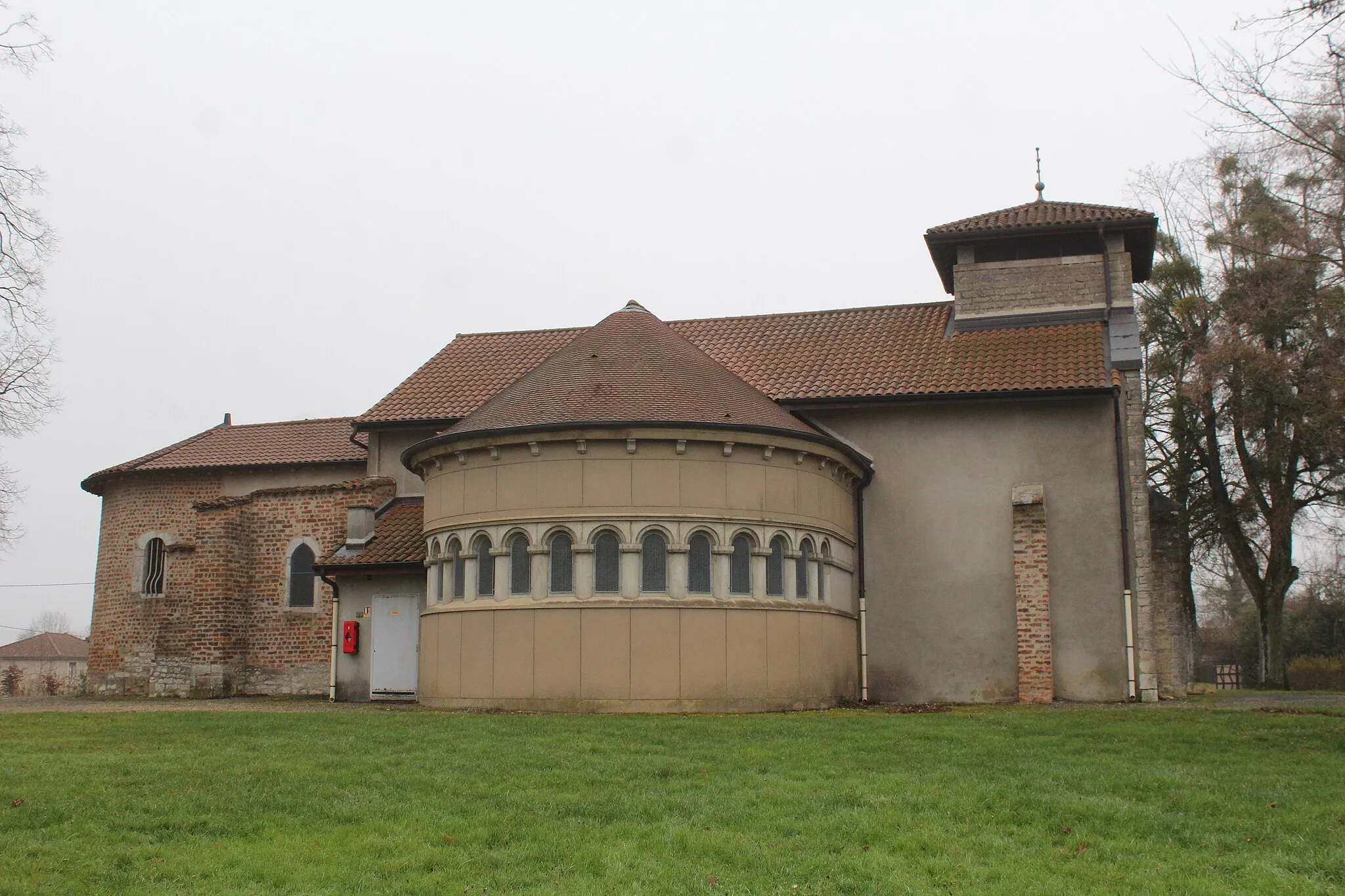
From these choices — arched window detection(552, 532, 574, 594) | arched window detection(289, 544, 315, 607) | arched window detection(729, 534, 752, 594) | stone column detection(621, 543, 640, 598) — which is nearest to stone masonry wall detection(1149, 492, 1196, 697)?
arched window detection(729, 534, 752, 594)

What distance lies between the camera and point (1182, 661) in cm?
3056

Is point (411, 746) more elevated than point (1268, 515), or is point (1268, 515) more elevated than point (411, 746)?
point (1268, 515)

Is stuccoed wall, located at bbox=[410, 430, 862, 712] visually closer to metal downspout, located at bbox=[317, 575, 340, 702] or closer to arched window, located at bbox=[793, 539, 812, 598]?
arched window, located at bbox=[793, 539, 812, 598]

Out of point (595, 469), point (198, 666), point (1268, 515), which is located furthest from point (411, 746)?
point (1268, 515)

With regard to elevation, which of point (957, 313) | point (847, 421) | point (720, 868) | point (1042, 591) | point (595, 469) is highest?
point (957, 313)

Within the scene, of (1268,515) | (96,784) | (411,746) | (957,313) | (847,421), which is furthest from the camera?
(1268,515)

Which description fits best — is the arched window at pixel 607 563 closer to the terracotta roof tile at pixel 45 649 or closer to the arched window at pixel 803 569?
the arched window at pixel 803 569

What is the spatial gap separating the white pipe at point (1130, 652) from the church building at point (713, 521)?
5cm

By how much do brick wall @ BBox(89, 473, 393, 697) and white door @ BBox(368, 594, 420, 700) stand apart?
3.22 metres

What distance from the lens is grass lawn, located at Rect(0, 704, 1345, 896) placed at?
8086 mm

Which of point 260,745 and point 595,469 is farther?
point 595,469

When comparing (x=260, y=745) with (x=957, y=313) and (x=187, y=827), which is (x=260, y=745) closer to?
(x=187, y=827)

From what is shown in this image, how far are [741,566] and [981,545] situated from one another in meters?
6.01

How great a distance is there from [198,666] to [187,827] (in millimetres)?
19667
